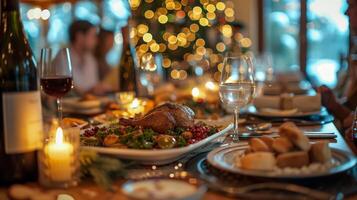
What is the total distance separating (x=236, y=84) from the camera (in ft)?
4.47

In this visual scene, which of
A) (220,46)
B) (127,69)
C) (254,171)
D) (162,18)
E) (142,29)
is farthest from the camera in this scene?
(220,46)

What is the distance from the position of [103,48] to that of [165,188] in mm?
4529

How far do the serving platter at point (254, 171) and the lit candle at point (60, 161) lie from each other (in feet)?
0.93

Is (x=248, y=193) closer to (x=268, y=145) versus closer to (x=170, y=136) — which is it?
(x=268, y=145)

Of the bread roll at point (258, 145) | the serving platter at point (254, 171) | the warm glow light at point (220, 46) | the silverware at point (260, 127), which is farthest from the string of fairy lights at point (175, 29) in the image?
the bread roll at point (258, 145)

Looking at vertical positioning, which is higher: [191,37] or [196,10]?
[196,10]

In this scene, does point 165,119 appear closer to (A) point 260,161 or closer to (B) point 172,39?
(A) point 260,161

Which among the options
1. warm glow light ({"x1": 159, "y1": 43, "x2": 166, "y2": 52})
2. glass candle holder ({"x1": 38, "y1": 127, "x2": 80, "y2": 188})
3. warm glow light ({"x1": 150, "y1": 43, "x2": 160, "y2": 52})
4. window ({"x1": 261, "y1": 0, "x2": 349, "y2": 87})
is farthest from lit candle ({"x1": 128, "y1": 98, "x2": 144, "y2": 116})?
window ({"x1": 261, "y1": 0, "x2": 349, "y2": 87})

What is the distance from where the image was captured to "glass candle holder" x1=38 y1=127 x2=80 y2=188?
97cm

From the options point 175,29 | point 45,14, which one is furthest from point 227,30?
point 45,14

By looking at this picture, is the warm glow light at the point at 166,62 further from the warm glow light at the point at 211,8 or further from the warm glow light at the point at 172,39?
the warm glow light at the point at 211,8

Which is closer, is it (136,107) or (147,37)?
(136,107)

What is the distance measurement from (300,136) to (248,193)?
6.7 inches

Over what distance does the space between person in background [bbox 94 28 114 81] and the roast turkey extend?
3985 mm
